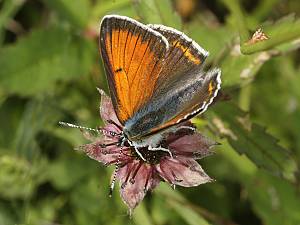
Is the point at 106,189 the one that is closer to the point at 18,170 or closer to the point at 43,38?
the point at 18,170

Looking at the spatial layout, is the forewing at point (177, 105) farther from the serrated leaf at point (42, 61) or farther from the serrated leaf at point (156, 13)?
the serrated leaf at point (42, 61)

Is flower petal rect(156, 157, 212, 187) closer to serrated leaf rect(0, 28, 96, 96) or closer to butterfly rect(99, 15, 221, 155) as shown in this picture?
butterfly rect(99, 15, 221, 155)

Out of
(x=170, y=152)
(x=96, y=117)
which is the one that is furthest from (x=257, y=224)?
(x=170, y=152)

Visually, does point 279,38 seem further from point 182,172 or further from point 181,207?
point 181,207

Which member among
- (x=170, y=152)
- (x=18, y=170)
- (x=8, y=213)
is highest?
(x=170, y=152)

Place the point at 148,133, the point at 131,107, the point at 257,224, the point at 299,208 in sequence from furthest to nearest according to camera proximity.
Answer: the point at 257,224, the point at 299,208, the point at 131,107, the point at 148,133

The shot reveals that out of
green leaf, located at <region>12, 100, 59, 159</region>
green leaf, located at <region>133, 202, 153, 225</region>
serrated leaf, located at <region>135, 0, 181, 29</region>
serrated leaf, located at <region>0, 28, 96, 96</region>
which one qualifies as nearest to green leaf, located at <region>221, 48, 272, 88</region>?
serrated leaf, located at <region>135, 0, 181, 29</region>

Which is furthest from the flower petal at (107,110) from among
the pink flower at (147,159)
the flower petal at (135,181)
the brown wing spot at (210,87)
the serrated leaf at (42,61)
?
the serrated leaf at (42,61)
